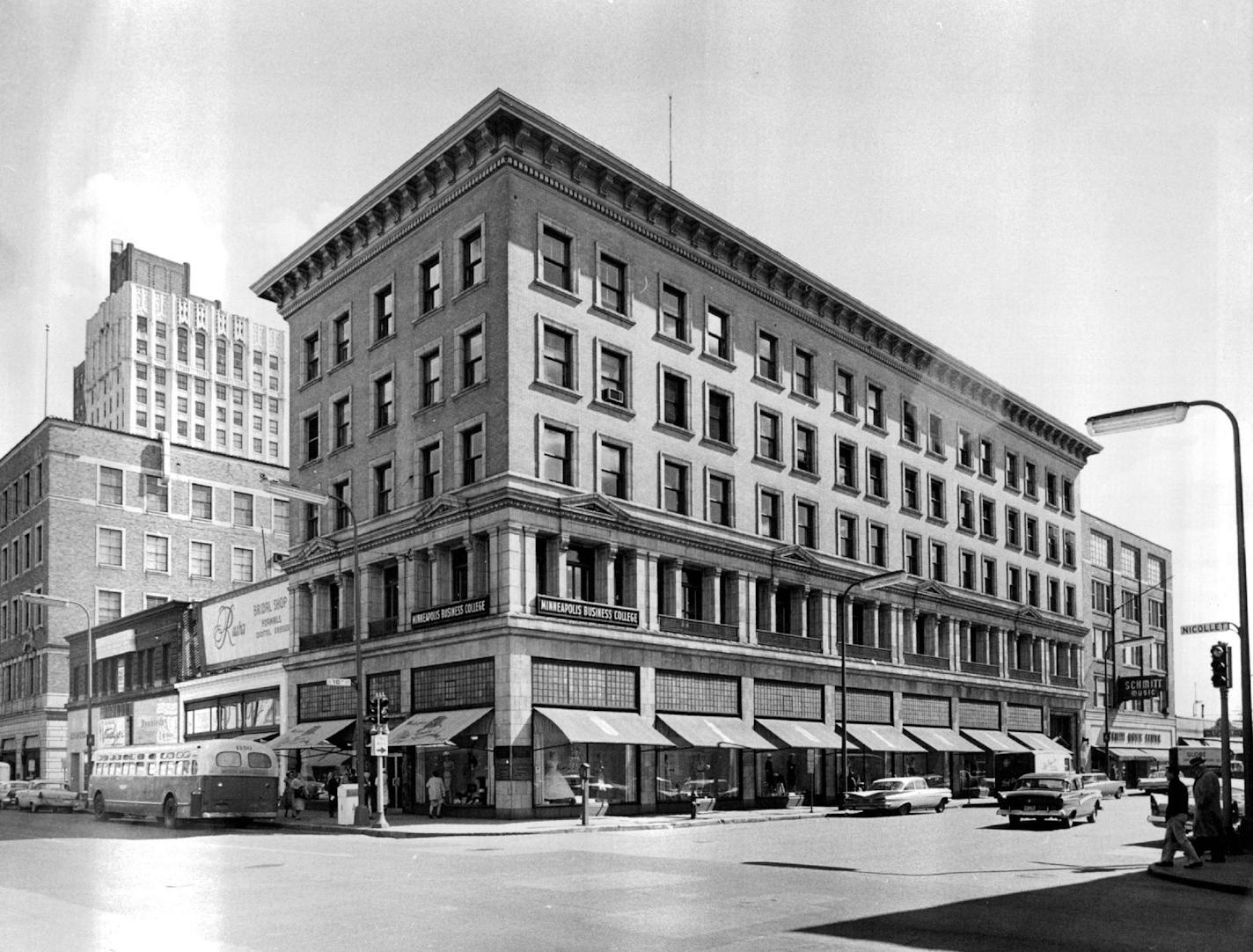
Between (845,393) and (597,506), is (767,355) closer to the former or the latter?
(845,393)

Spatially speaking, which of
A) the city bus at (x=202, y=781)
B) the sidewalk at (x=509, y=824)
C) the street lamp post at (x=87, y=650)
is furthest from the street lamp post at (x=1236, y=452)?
the street lamp post at (x=87, y=650)

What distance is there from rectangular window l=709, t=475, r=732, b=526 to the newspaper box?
57.2ft

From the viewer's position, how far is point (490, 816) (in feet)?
123

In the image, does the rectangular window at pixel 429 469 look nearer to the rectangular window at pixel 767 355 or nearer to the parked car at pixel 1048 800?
the rectangular window at pixel 767 355

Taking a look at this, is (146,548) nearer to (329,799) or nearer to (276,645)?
(276,645)

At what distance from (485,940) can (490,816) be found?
2516 centimetres

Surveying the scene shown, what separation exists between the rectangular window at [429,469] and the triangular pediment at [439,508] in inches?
28.4

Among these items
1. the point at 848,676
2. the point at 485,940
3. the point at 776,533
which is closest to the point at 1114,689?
the point at 848,676

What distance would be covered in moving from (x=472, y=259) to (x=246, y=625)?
2150cm

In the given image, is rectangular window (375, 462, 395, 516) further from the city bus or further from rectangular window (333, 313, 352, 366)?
the city bus

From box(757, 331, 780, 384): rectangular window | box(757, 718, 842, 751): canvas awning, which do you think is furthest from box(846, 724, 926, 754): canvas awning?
box(757, 331, 780, 384): rectangular window

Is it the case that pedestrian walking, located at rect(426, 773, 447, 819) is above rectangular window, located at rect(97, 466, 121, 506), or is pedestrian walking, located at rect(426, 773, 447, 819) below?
below

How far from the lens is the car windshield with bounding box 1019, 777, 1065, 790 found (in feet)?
115

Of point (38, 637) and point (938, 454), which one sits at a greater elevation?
point (938, 454)
